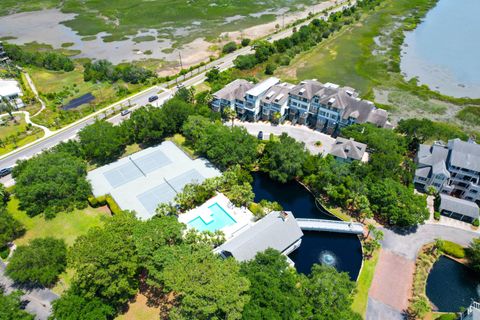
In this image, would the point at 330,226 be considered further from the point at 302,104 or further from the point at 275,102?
the point at 275,102

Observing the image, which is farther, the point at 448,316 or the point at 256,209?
the point at 256,209

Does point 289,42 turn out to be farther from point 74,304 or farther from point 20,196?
point 74,304

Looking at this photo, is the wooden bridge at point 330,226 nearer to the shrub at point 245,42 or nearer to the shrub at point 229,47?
the shrub at point 229,47

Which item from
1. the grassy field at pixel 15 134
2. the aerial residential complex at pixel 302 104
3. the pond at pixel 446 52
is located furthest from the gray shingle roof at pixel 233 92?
the pond at pixel 446 52

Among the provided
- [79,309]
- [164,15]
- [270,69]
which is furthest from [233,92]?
[164,15]

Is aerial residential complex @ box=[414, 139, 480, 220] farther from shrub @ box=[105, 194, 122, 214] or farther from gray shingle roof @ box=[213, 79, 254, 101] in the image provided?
shrub @ box=[105, 194, 122, 214]

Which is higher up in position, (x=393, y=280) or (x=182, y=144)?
(x=182, y=144)

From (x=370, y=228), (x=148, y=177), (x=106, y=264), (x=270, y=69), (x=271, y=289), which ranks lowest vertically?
(x=148, y=177)

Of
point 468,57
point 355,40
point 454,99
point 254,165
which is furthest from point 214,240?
point 468,57
